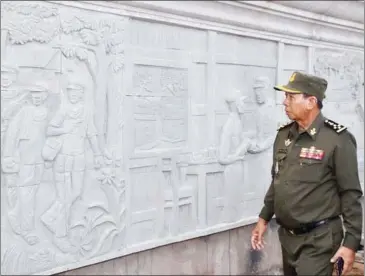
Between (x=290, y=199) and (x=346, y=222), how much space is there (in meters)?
0.30

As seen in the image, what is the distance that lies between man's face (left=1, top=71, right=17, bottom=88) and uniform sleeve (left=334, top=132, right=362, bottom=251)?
1.85 metres

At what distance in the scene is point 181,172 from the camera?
4246 millimetres

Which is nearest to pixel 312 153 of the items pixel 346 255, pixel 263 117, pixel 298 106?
pixel 298 106

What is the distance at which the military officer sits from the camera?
2705 millimetres

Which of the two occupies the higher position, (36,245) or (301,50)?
(301,50)

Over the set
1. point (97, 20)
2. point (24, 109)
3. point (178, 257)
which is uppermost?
point (97, 20)

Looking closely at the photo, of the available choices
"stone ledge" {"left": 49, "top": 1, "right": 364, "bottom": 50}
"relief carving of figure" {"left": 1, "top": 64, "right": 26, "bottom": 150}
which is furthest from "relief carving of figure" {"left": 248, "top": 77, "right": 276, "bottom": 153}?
"relief carving of figure" {"left": 1, "top": 64, "right": 26, "bottom": 150}

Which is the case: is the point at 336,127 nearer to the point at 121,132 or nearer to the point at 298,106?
the point at 298,106

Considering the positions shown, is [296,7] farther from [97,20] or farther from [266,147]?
[97,20]

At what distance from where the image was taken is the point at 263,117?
508 centimetres

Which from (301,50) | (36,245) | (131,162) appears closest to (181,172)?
(131,162)

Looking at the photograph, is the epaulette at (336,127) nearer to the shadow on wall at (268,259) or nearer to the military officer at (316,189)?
the military officer at (316,189)

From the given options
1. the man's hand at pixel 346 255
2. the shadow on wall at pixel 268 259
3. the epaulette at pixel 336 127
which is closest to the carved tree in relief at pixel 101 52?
the epaulette at pixel 336 127

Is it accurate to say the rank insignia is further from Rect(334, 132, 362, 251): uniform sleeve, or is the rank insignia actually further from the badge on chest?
Rect(334, 132, 362, 251): uniform sleeve
